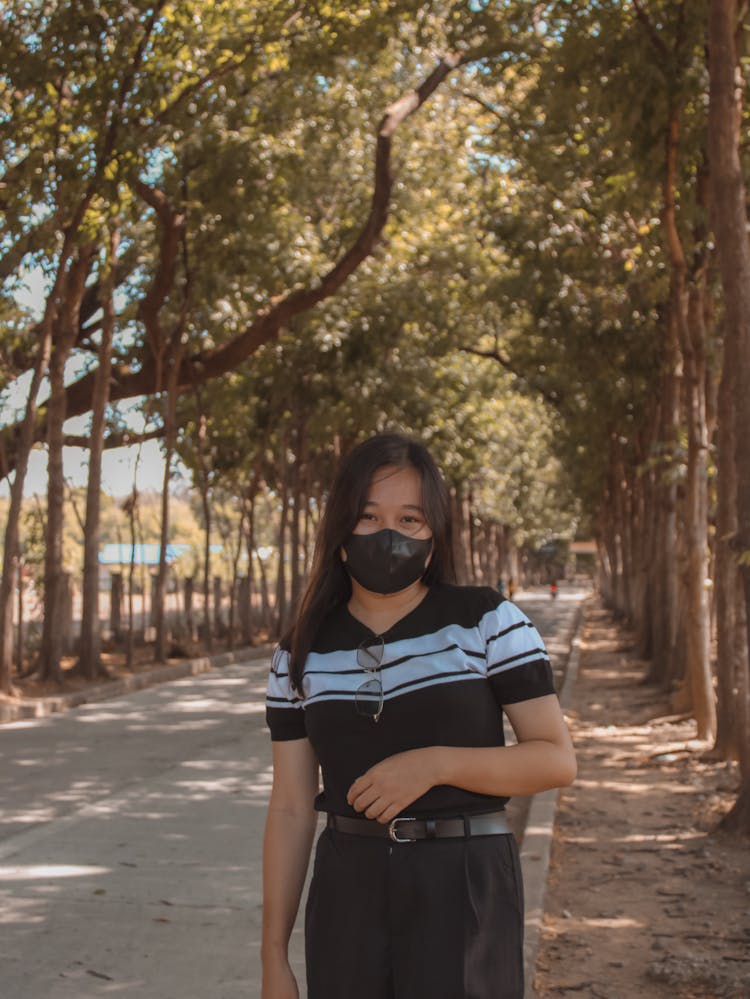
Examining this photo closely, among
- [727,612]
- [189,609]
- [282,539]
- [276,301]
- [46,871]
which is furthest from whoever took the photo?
[189,609]

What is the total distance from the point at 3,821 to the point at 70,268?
11.2 metres

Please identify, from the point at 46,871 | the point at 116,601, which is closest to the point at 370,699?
the point at 46,871

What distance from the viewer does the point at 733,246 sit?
8.88 meters

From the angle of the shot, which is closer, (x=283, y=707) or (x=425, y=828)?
(x=425, y=828)

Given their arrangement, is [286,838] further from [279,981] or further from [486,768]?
[486,768]

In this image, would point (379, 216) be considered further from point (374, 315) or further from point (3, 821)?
point (3, 821)

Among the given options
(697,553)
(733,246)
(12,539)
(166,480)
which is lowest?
(697,553)

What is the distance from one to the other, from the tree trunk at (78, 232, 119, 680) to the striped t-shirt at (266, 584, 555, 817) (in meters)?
17.3

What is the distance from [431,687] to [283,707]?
396 millimetres

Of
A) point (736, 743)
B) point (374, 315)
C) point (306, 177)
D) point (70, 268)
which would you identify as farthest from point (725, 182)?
point (374, 315)

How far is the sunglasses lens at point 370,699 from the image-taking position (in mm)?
2791

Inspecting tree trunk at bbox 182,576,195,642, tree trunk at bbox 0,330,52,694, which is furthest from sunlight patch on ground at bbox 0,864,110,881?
tree trunk at bbox 182,576,195,642

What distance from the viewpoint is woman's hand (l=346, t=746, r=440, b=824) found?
107 inches

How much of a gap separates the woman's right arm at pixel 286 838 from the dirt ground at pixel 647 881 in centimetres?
319
